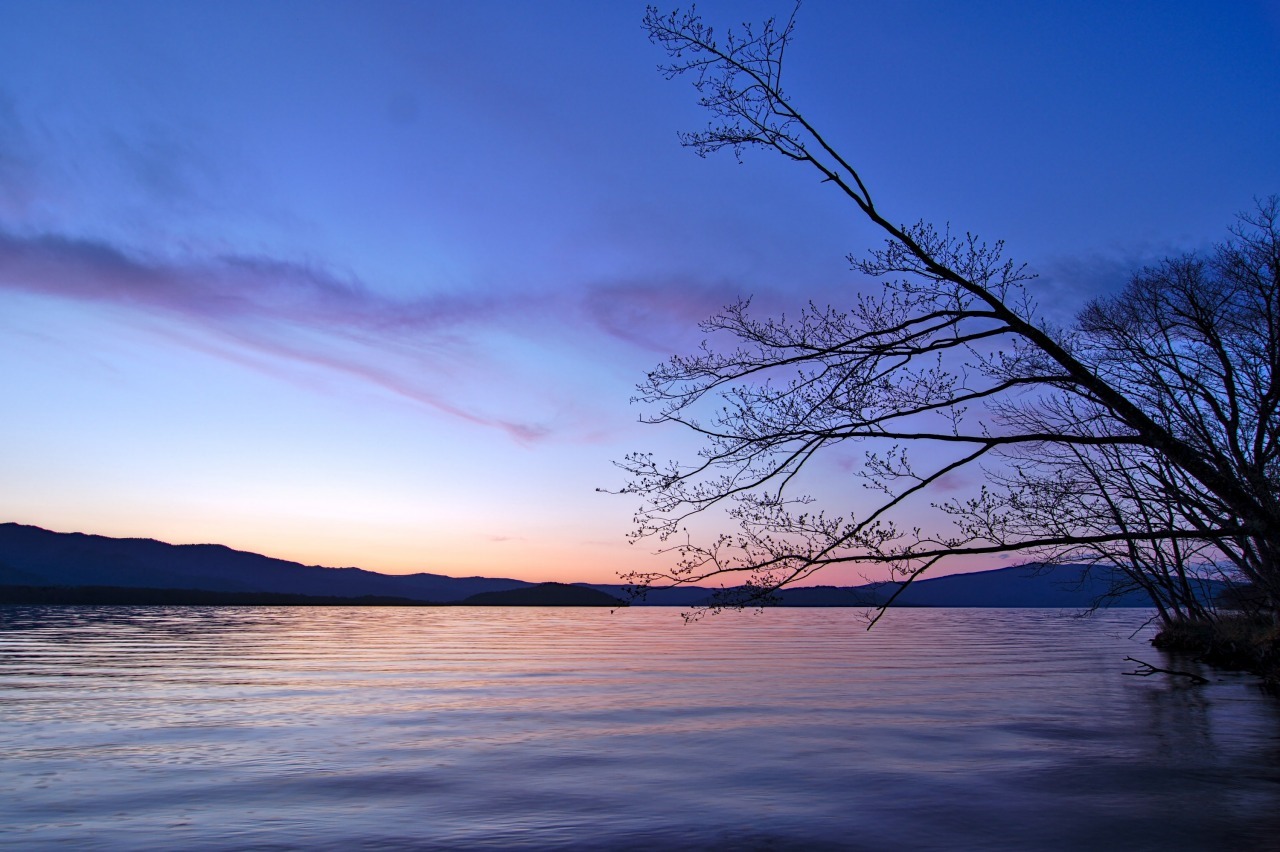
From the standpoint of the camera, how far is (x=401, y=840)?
819 cm

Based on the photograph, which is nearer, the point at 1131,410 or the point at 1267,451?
the point at 1131,410

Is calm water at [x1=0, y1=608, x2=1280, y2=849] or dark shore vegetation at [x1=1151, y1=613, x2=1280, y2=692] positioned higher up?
dark shore vegetation at [x1=1151, y1=613, x2=1280, y2=692]

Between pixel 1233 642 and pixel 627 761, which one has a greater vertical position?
pixel 1233 642

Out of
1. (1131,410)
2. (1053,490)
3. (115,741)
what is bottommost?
(115,741)

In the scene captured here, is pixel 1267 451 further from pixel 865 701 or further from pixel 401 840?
pixel 401 840

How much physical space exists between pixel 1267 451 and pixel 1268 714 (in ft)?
20.9

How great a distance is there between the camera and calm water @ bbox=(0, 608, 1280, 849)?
8.62 meters

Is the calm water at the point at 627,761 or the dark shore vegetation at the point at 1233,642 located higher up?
the dark shore vegetation at the point at 1233,642

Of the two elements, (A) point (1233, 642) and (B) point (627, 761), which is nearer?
(B) point (627, 761)

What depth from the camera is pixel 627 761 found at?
1259 cm

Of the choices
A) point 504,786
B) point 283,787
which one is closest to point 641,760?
point 504,786

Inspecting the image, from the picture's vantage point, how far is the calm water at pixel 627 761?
8.62 meters

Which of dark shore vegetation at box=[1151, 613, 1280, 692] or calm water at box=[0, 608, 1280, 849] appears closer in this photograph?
calm water at box=[0, 608, 1280, 849]

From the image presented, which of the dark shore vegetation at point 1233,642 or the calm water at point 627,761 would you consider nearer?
the calm water at point 627,761
